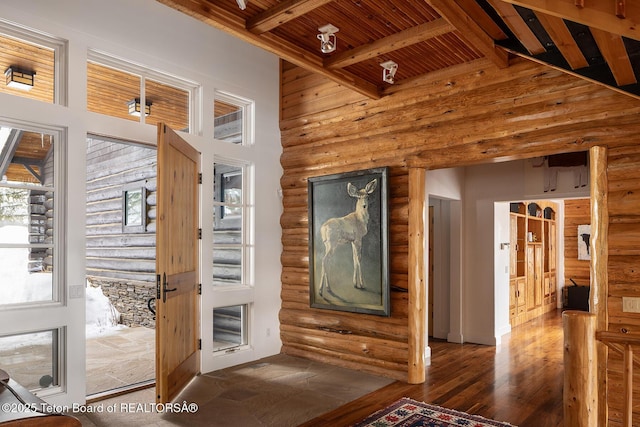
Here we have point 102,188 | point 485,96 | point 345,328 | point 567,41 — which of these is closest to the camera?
point 567,41

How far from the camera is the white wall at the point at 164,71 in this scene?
4089 mm

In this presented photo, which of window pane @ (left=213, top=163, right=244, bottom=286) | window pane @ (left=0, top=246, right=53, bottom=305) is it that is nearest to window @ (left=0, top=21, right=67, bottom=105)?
window pane @ (left=0, top=246, right=53, bottom=305)

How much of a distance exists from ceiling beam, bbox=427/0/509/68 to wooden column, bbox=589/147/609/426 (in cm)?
118

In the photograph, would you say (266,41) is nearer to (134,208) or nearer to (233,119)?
(233,119)

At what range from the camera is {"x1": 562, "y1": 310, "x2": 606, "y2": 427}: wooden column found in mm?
2684

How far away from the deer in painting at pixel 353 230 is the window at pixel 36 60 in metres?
3.07

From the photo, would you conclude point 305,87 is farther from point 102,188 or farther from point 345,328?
point 102,188

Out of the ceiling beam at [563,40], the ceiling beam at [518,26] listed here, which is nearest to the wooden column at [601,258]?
the ceiling beam at [563,40]

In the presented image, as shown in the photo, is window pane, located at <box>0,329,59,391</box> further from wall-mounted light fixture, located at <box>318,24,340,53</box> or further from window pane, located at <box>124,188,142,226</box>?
window pane, located at <box>124,188,142,226</box>

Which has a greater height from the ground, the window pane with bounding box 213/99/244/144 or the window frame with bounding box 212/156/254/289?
the window pane with bounding box 213/99/244/144

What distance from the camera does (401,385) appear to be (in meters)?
4.80

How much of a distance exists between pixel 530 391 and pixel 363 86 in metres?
3.56

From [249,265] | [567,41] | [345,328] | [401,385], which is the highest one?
[567,41]

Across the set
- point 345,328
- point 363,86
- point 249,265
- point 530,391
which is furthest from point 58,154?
point 530,391
